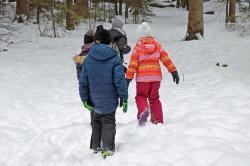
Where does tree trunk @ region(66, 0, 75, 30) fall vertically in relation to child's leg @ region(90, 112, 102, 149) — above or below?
above

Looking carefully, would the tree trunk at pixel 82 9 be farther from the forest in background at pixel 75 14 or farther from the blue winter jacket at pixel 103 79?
the blue winter jacket at pixel 103 79

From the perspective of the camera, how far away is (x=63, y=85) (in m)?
12.2

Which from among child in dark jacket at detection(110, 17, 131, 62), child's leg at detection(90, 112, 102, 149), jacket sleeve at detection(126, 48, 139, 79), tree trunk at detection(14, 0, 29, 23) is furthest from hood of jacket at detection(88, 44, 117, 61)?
tree trunk at detection(14, 0, 29, 23)

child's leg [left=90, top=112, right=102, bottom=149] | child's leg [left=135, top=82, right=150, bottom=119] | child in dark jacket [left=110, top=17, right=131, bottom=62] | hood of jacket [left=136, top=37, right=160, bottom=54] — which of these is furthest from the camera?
child in dark jacket [left=110, top=17, right=131, bottom=62]

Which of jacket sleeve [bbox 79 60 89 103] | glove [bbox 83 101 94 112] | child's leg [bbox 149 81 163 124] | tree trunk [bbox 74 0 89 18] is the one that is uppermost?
tree trunk [bbox 74 0 89 18]

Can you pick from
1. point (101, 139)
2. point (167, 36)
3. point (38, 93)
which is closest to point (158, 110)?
point (101, 139)

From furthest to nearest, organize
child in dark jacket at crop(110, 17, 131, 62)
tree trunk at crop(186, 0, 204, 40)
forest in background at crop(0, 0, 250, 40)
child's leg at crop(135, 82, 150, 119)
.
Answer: forest in background at crop(0, 0, 250, 40)
tree trunk at crop(186, 0, 204, 40)
child in dark jacket at crop(110, 17, 131, 62)
child's leg at crop(135, 82, 150, 119)

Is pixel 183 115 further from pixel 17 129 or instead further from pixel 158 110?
pixel 17 129

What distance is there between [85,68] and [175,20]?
3204 centimetres

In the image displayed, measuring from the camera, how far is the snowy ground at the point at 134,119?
5828mm

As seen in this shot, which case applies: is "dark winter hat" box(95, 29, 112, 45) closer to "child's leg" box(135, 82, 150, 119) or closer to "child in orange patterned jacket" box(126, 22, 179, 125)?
"child in orange patterned jacket" box(126, 22, 179, 125)

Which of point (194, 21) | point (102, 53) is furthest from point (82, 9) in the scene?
point (102, 53)

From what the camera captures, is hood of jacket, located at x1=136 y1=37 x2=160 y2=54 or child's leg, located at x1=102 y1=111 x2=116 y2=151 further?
hood of jacket, located at x1=136 y1=37 x2=160 y2=54

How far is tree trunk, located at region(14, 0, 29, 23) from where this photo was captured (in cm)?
2773
